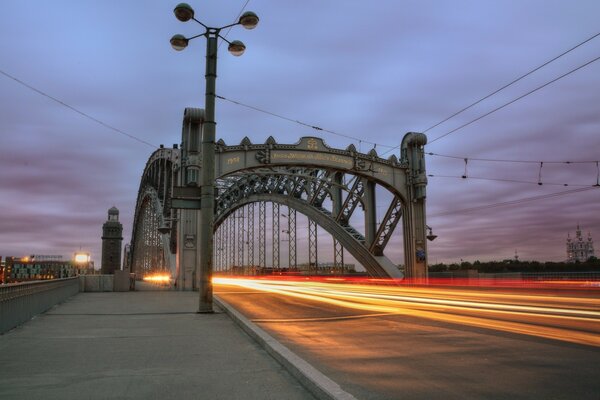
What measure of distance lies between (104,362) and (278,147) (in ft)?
89.5

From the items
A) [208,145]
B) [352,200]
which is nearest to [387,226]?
[352,200]

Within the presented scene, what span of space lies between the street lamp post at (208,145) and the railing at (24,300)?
14.2 feet

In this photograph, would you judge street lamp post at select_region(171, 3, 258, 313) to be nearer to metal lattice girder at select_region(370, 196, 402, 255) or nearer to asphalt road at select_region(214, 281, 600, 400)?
asphalt road at select_region(214, 281, 600, 400)

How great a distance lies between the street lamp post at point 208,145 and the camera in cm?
1410

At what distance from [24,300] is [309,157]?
24117 millimetres

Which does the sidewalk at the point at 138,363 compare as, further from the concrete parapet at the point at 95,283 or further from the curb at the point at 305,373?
the concrete parapet at the point at 95,283

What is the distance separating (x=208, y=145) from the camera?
15242 mm

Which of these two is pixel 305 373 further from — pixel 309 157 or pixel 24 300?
pixel 309 157

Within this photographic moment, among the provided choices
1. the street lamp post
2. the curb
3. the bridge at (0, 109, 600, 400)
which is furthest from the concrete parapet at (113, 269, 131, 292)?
the curb

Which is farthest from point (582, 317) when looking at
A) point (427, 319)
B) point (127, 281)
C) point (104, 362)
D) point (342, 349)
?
point (127, 281)

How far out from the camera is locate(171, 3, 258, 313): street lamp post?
1410 cm

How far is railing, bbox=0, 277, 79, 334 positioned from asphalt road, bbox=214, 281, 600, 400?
5.42 metres

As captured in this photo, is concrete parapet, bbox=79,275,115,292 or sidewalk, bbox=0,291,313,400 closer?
sidewalk, bbox=0,291,313,400

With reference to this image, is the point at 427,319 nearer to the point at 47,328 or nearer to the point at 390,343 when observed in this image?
the point at 390,343
